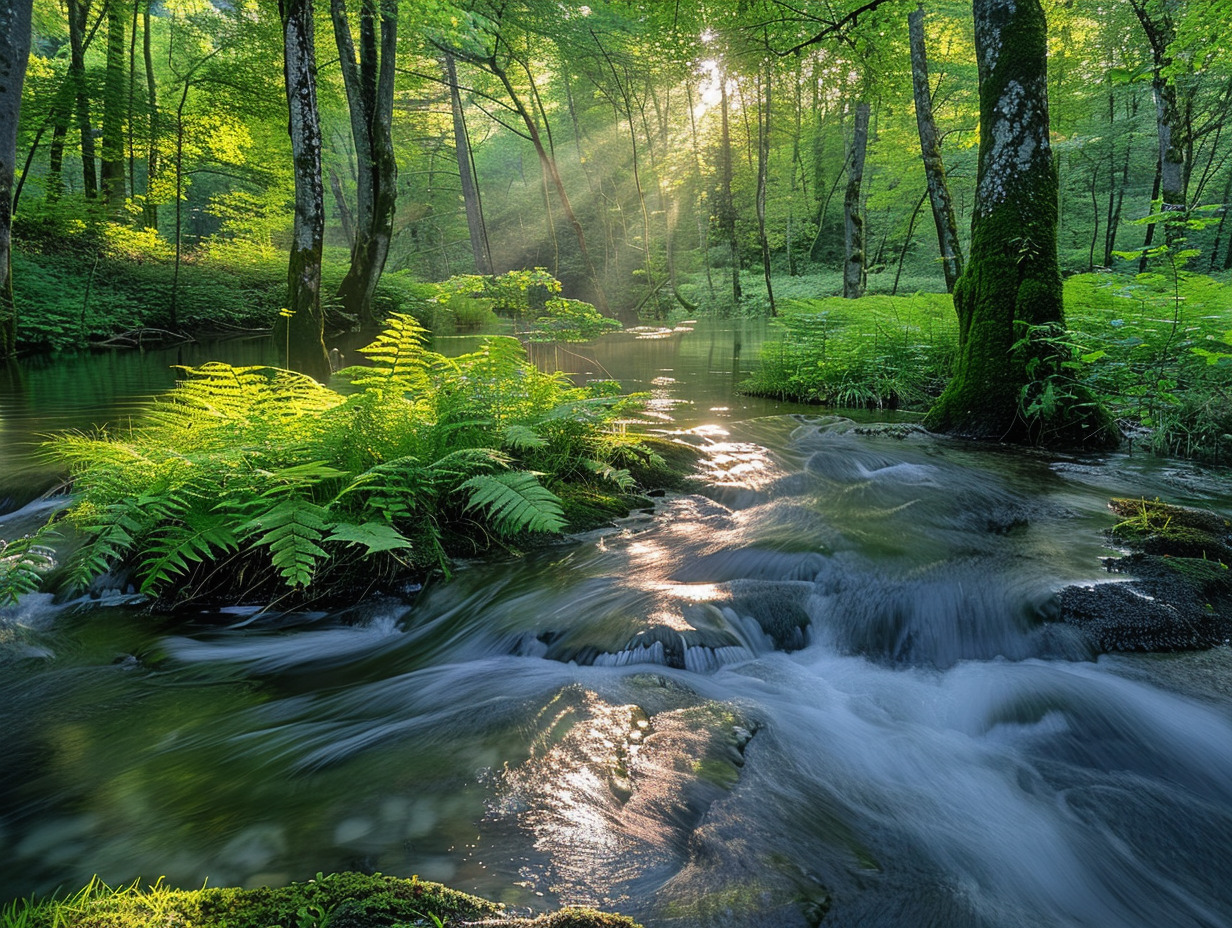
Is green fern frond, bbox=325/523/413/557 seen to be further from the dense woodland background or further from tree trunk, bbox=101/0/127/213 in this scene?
tree trunk, bbox=101/0/127/213

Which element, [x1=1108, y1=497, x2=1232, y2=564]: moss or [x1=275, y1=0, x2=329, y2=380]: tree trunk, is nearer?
[x1=1108, y1=497, x2=1232, y2=564]: moss

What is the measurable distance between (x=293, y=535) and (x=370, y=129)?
11.5m

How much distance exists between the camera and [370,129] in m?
11.9

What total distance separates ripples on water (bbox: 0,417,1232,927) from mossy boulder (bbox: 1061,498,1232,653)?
0.13 m

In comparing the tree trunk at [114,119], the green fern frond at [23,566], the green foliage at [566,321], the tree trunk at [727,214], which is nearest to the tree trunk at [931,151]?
the green foliage at [566,321]

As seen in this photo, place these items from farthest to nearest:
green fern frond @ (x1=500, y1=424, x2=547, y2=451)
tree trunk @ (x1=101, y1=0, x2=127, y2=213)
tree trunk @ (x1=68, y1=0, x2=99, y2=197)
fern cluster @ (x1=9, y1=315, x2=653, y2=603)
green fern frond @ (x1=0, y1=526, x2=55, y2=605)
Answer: tree trunk @ (x1=101, y1=0, x2=127, y2=213)
tree trunk @ (x1=68, y1=0, x2=99, y2=197)
green fern frond @ (x1=500, y1=424, x2=547, y2=451)
fern cluster @ (x1=9, y1=315, x2=653, y2=603)
green fern frond @ (x1=0, y1=526, x2=55, y2=605)

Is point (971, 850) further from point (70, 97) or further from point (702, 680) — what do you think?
point (70, 97)

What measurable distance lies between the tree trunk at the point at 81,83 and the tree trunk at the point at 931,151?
19.6 meters

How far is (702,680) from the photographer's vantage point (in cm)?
288

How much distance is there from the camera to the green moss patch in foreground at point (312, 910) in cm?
123

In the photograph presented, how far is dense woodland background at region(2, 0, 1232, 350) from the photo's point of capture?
1155cm

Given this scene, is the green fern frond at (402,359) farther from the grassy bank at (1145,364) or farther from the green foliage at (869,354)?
the green foliage at (869,354)

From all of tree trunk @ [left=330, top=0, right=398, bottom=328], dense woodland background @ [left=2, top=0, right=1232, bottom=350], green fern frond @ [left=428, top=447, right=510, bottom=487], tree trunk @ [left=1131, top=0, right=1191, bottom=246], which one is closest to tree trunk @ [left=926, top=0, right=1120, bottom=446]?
dense woodland background @ [left=2, top=0, right=1232, bottom=350]

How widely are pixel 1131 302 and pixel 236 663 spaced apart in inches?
338
